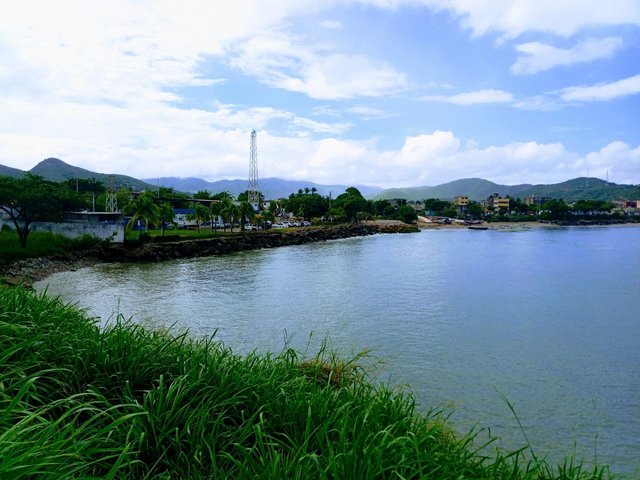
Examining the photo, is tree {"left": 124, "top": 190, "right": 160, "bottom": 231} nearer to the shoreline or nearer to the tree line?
the tree line

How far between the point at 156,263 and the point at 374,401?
29261mm

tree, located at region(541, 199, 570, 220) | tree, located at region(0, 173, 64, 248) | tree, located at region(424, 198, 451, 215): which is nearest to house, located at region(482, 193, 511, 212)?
tree, located at region(424, 198, 451, 215)

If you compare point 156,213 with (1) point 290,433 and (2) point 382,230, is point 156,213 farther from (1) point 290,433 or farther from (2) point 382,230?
(2) point 382,230

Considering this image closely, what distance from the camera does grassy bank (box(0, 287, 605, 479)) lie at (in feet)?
9.03

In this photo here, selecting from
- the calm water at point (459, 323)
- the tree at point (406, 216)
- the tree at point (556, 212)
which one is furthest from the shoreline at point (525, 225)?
the calm water at point (459, 323)

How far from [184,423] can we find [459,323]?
13309mm

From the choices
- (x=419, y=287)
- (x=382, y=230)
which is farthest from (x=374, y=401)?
(x=382, y=230)

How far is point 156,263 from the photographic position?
3114 cm

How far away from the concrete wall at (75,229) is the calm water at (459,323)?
5127 millimetres

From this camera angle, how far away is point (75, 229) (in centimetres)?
3122

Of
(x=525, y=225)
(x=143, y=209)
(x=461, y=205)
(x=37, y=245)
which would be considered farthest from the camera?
(x=461, y=205)

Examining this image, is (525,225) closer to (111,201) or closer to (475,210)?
(475,210)

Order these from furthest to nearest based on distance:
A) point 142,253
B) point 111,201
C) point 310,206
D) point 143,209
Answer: point 310,206
point 111,201
point 143,209
point 142,253

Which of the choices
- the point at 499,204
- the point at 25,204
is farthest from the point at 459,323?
the point at 499,204
